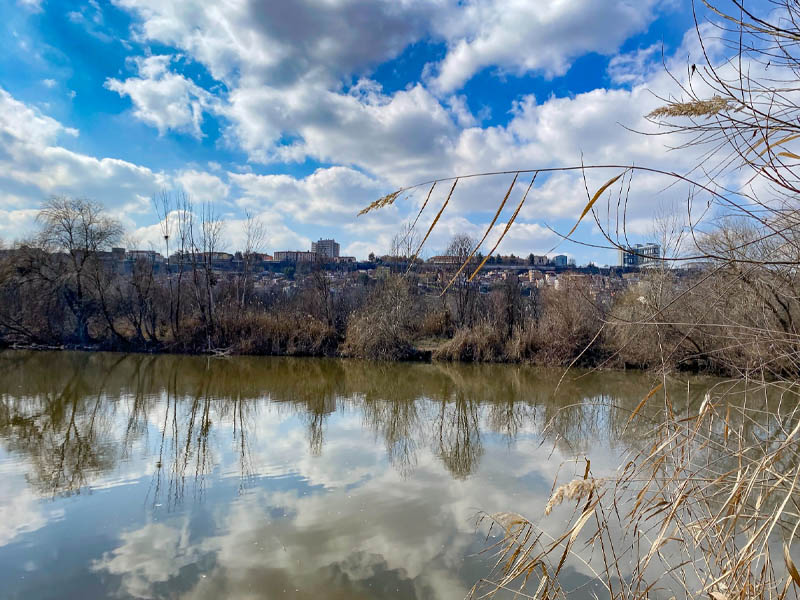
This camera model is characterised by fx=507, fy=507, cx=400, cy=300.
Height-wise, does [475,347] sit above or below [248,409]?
above

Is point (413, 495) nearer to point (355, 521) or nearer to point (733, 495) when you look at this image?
point (355, 521)

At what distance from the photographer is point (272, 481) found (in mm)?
6152

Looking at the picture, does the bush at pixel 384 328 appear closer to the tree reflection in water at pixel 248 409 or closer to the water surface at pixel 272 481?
the tree reflection in water at pixel 248 409

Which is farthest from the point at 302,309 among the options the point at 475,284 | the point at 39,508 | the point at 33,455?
the point at 39,508

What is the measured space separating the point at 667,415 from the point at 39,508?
6217 millimetres

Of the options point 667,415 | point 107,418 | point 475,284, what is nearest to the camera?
point 667,415

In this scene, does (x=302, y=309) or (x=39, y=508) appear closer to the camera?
(x=39, y=508)

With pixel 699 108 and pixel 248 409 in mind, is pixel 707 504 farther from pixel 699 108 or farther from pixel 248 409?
pixel 248 409

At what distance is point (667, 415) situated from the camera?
5.39ft

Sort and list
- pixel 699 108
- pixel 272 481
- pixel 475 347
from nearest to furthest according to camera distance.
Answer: pixel 699 108 < pixel 272 481 < pixel 475 347

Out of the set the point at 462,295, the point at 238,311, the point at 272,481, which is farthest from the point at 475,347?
the point at 272,481

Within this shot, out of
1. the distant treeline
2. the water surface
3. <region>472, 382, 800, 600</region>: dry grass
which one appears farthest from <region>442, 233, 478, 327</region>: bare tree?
<region>472, 382, 800, 600</region>: dry grass

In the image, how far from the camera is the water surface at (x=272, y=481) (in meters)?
4.08

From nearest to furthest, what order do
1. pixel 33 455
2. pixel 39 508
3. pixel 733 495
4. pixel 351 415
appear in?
1. pixel 733 495
2. pixel 39 508
3. pixel 33 455
4. pixel 351 415
